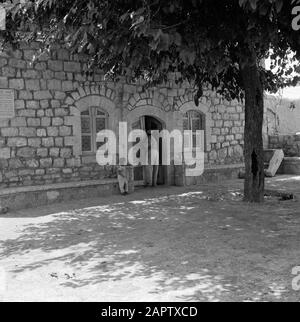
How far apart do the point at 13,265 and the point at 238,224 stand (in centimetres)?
339

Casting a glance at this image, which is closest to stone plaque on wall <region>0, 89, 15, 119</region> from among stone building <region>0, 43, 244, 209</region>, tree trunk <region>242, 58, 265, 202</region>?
stone building <region>0, 43, 244, 209</region>

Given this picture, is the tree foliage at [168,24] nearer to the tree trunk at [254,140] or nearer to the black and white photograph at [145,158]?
the black and white photograph at [145,158]

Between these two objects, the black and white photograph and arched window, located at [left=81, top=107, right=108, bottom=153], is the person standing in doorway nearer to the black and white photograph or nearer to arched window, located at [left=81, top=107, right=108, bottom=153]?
the black and white photograph

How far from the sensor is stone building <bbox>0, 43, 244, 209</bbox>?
323 inches

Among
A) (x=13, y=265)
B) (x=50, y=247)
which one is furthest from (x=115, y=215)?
(x=13, y=265)

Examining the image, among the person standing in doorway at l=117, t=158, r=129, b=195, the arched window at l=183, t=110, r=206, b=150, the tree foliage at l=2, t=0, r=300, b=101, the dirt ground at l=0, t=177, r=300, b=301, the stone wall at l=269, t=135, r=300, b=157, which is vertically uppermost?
the tree foliage at l=2, t=0, r=300, b=101

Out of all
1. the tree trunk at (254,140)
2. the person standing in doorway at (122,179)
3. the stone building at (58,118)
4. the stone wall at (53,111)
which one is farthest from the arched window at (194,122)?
the tree trunk at (254,140)

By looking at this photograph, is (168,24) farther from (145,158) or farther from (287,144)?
(287,144)

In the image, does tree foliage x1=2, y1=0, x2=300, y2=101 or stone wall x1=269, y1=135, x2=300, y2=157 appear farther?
stone wall x1=269, y1=135, x2=300, y2=157

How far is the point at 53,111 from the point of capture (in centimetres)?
873

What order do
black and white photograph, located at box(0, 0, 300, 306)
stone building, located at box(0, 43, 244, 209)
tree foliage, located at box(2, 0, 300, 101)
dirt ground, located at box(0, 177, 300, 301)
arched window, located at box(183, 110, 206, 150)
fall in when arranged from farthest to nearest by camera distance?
1. arched window, located at box(183, 110, 206, 150)
2. stone building, located at box(0, 43, 244, 209)
3. tree foliage, located at box(2, 0, 300, 101)
4. black and white photograph, located at box(0, 0, 300, 306)
5. dirt ground, located at box(0, 177, 300, 301)

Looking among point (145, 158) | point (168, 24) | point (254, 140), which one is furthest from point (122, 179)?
point (168, 24)

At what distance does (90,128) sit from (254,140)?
3708 millimetres
